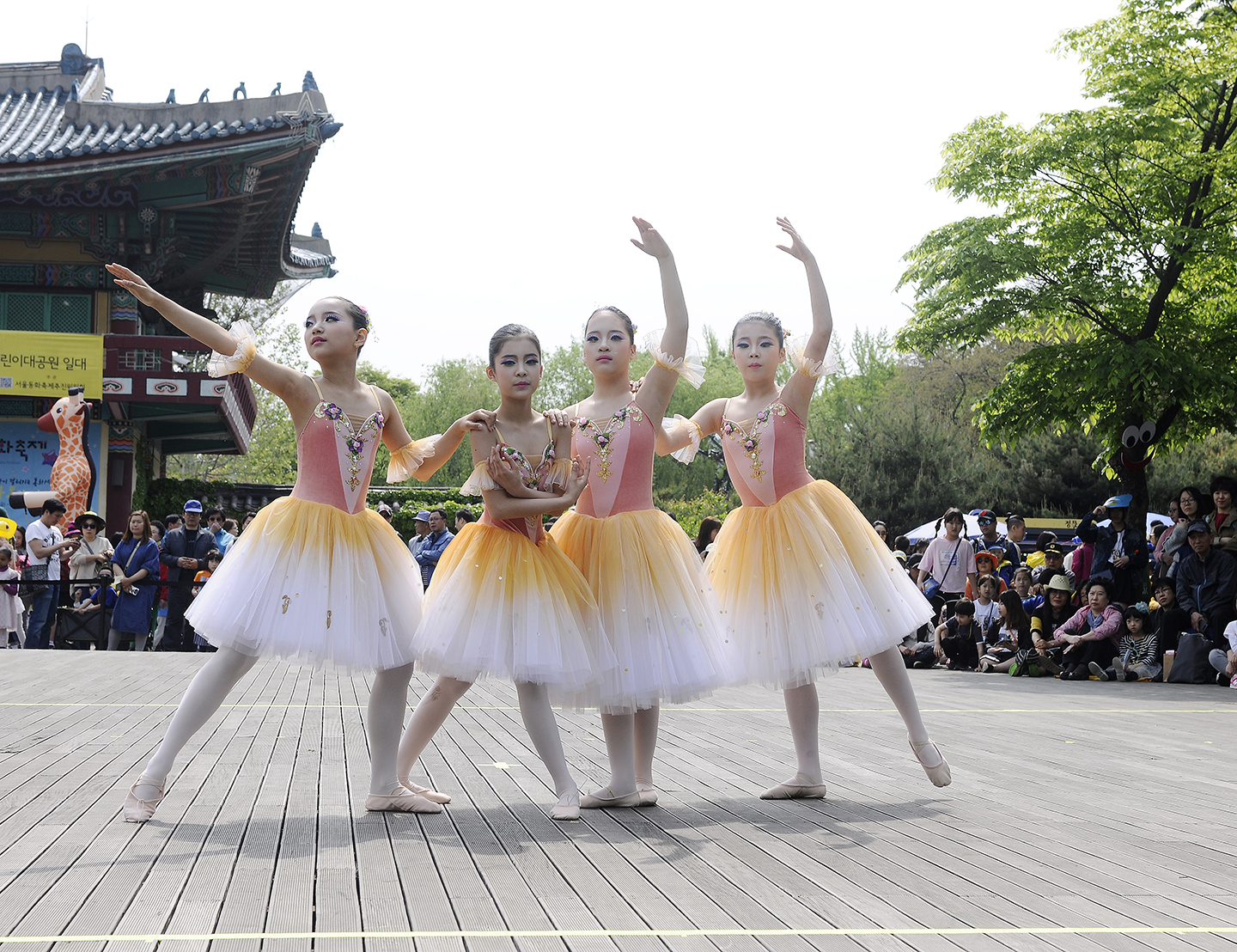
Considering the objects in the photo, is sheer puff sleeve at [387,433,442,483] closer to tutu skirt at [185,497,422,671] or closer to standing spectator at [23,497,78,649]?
tutu skirt at [185,497,422,671]

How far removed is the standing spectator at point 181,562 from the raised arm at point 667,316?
9.84 m

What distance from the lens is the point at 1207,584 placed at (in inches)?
444

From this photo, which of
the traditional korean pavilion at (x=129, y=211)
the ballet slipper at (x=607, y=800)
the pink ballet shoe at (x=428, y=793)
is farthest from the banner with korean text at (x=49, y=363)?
the ballet slipper at (x=607, y=800)

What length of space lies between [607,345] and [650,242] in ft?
1.50

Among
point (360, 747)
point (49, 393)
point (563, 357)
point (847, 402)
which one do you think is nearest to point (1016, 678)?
point (360, 747)

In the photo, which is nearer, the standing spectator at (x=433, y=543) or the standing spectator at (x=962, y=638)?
the standing spectator at (x=962, y=638)

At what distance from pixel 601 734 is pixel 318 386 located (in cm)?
314

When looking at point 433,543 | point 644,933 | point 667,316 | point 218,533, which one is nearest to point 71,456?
point 218,533

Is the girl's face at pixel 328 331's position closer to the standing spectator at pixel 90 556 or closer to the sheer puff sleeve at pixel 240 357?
the sheer puff sleeve at pixel 240 357

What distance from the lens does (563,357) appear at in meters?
56.2

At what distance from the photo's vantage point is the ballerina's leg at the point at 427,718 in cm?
448

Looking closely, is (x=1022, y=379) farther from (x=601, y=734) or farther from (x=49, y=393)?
(x=49, y=393)

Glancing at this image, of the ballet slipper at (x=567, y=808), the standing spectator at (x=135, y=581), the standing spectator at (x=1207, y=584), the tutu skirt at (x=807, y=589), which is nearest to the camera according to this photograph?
the ballet slipper at (x=567, y=808)

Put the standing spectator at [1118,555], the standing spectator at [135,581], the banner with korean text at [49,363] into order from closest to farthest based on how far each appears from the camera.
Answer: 1. the standing spectator at [1118,555]
2. the standing spectator at [135,581]
3. the banner with korean text at [49,363]
